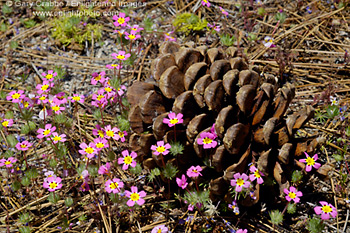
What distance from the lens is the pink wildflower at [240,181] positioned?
2590 millimetres

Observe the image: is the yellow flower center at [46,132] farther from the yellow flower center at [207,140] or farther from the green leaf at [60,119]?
the yellow flower center at [207,140]

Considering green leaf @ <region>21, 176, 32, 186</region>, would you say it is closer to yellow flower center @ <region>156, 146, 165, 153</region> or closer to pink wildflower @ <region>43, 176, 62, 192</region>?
pink wildflower @ <region>43, 176, 62, 192</region>

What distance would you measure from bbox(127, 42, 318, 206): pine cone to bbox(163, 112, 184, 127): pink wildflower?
4 cm

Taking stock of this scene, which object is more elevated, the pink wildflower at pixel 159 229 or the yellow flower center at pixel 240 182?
the yellow flower center at pixel 240 182

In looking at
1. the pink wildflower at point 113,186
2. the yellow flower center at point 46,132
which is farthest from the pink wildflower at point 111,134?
the yellow flower center at point 46,132

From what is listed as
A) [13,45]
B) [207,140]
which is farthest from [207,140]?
[13,45]

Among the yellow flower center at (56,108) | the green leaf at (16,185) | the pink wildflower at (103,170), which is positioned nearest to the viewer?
the pink wildflower at (103,170)

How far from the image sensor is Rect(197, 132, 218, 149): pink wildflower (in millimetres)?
2545

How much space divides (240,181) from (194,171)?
1.13 feet

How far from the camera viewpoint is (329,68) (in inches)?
150

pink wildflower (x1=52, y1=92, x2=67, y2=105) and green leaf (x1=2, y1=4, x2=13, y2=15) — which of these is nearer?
pink wildflower (x1=52, y1=92, x2=67, y2=105)

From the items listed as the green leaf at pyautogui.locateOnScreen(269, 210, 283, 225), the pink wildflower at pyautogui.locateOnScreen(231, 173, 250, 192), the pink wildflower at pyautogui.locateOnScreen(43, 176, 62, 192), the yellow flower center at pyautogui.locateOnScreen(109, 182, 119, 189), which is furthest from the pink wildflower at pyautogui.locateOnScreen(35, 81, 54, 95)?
the green leaf at pyautogui.locateOnScreen(269, 210, 283, 225)

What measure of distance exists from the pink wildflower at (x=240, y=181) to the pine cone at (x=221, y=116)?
5 centimetres

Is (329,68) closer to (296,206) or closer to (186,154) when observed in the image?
(296,206)
